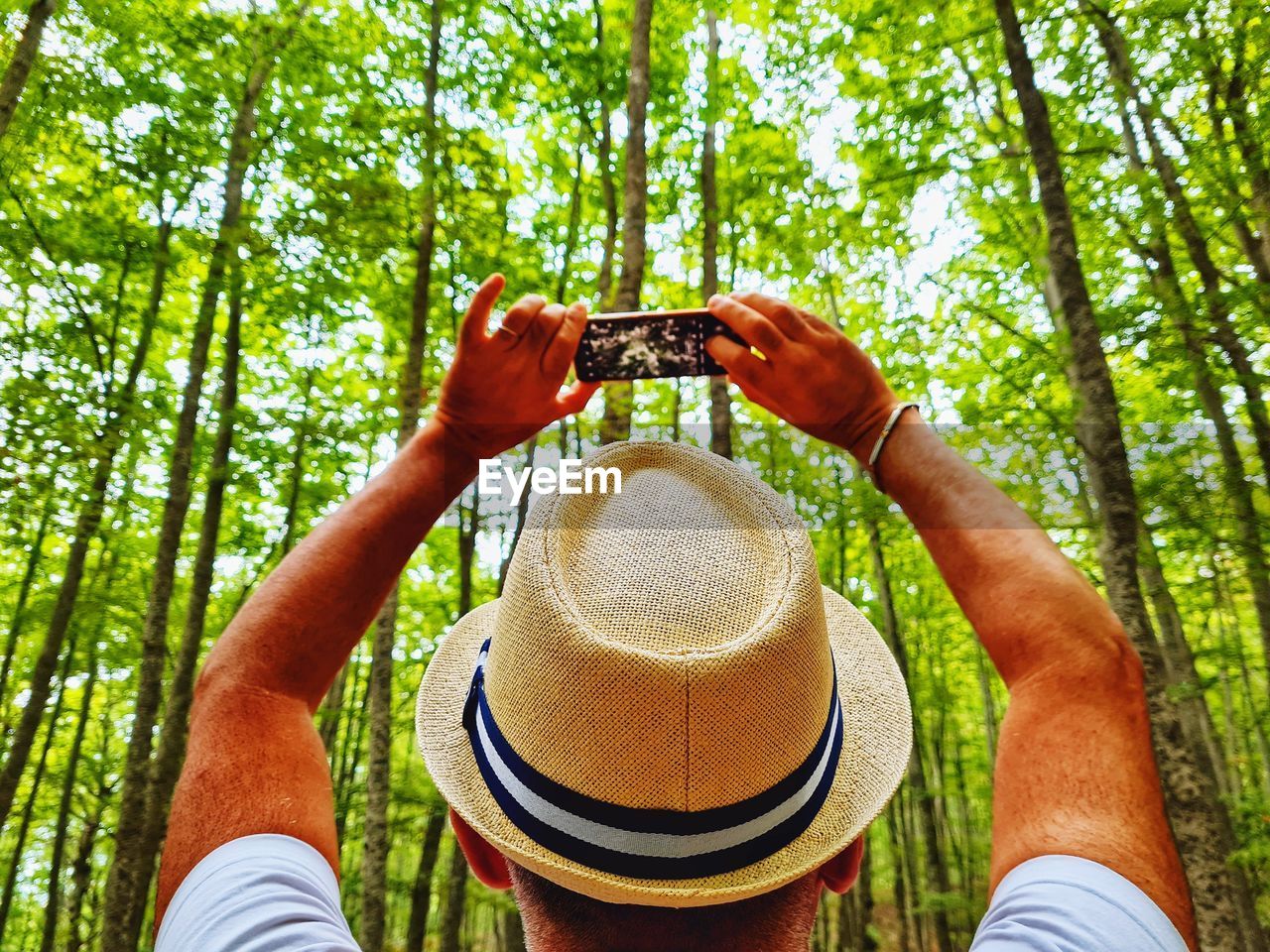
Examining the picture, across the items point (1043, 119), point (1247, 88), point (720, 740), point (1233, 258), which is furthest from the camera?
point (1233, 258)

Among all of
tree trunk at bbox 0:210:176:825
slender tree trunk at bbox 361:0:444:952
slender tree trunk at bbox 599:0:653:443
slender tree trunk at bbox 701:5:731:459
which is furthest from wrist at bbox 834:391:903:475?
tree trunk at bbox 0:210:176:825

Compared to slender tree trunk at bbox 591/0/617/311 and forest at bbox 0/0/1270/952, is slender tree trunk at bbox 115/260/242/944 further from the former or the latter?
slender tree trunk at bbox 591/0/617/311

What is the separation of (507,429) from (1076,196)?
35.5 ft

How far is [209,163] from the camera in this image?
30.6ft

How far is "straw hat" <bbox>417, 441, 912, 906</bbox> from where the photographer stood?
102cm

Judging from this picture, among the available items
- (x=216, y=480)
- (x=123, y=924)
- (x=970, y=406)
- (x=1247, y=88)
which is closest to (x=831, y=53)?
(x=1247, y=88)

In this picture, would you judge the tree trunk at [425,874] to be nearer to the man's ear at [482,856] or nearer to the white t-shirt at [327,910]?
the man's ear at [482,856]

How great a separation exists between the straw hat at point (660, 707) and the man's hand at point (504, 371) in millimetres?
386

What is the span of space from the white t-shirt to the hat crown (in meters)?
0.34

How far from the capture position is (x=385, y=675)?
8484 mm

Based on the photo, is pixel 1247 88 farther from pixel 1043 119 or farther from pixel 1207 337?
pixel 1043 119

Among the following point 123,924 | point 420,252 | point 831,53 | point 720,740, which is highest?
point 831,53

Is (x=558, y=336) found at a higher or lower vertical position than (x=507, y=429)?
higher

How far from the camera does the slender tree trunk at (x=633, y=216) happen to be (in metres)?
5.87
